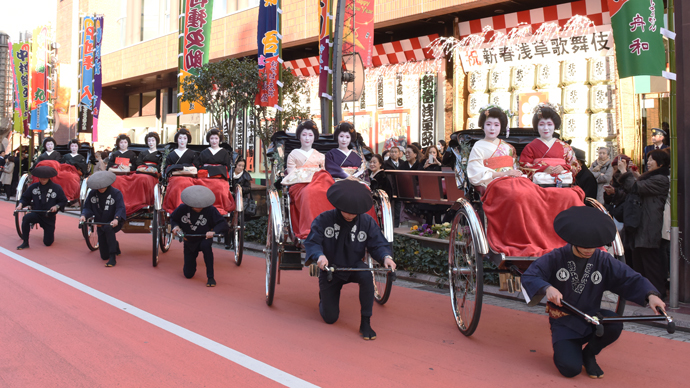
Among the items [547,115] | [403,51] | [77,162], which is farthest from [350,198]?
[403,51]

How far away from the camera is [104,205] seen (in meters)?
8.32

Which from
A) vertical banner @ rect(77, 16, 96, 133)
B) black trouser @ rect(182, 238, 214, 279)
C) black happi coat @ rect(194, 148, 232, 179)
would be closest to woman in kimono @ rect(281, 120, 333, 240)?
black trouser @ rect(182, 238, 214, 279)

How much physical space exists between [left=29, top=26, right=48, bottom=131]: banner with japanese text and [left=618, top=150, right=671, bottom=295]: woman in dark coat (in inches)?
823

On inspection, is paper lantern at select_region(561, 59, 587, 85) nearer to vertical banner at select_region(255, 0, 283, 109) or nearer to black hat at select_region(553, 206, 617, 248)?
vertical banner at select_region(255, 0, 283, 109)

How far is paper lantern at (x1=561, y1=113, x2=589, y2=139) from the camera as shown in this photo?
10.6 m

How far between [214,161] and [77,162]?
4.44 meters

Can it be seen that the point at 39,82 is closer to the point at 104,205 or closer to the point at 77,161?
Answer: the point at 77,161

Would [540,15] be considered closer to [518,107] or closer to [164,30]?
[518,107]

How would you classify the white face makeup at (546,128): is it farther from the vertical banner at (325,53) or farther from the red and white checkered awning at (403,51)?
the red and white checkered awning at (403,51)

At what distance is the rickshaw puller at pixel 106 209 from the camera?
8.12m

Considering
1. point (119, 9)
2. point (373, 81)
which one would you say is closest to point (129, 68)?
point (119, 9)

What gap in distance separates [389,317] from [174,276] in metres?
3.27

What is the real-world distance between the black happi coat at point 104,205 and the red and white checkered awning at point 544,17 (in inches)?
318

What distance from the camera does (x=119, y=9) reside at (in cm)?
2734
